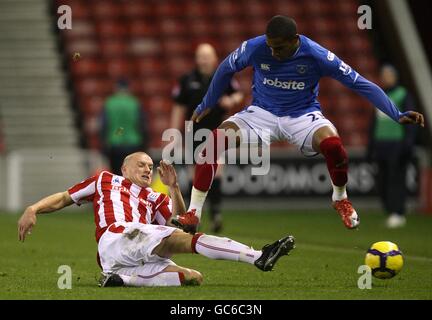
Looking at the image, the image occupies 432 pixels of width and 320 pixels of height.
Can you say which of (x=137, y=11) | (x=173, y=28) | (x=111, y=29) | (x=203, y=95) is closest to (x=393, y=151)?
(x=203, y=95)

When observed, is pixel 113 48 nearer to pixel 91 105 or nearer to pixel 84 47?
pixel 84 47

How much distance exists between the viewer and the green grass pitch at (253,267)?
6984 mm

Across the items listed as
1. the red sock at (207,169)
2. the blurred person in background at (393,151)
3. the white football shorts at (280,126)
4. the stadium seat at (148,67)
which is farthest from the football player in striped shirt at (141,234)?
the stadium seat at (148,67)

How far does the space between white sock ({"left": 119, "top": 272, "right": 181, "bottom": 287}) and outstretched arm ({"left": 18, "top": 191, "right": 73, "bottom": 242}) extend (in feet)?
2.06

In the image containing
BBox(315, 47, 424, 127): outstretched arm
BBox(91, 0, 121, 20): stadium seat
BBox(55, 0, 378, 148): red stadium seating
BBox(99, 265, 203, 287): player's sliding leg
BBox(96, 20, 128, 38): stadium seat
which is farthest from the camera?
BBox(91, 0, 121, 20): stadium seat

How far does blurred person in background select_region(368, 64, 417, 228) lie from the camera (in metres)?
13.5

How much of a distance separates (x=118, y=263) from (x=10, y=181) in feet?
30.2

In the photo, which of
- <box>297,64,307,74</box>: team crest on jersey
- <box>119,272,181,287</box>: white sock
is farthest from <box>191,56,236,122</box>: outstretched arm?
<box>119,272,181,287</box>: white sock

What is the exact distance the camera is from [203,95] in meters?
12.3

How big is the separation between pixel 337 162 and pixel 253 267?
1.20m

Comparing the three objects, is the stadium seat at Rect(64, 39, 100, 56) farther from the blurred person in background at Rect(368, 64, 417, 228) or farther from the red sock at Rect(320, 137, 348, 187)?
the red sock at Rect(320, 137, 348, 187)

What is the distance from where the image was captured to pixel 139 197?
749 centimetres

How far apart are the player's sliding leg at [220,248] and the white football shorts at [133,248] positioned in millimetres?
67
